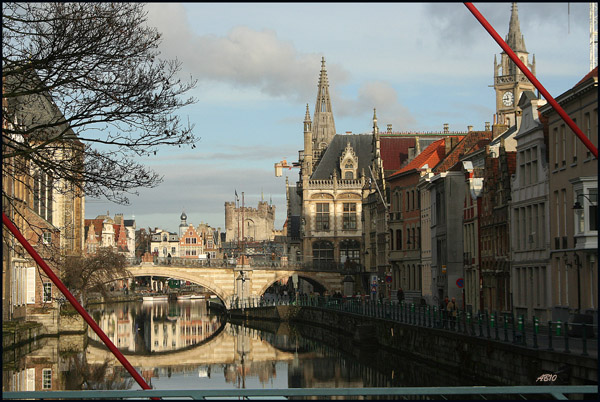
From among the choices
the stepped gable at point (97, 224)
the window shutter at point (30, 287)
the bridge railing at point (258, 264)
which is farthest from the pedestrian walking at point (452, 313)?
the stepped gable at point (97, 224)

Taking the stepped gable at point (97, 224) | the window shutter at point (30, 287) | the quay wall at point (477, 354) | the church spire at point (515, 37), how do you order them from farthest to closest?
the stepped gable at point (97, 224) → the church spire at point (515, 37) → the window shutter at point (30, 287) → the quay wall at point (477, 354)

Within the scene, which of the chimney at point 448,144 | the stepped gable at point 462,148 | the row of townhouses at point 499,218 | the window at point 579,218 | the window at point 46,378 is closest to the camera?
the window at point 579,218

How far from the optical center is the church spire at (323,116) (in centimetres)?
12319

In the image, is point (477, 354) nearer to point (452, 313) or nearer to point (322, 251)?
point (452, 313)

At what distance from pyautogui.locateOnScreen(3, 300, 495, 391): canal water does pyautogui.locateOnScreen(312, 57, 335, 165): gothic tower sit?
51.2 m

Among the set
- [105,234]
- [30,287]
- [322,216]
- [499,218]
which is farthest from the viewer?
[105,234]

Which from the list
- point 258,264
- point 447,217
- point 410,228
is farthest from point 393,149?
point 447,217

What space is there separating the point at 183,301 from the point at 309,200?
1854 inches

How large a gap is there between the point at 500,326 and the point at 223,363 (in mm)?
17772

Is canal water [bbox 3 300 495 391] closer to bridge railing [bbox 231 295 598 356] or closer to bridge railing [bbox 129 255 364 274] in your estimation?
bridge railing [bbox 231 295 598 356]

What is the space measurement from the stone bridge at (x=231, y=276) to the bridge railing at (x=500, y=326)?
85.1 feet

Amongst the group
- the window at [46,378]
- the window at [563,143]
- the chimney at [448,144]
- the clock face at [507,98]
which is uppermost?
the clock face at [507,98]

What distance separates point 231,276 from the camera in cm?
9294

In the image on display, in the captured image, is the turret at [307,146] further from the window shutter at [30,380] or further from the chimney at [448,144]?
the window shutter at [30,380]
